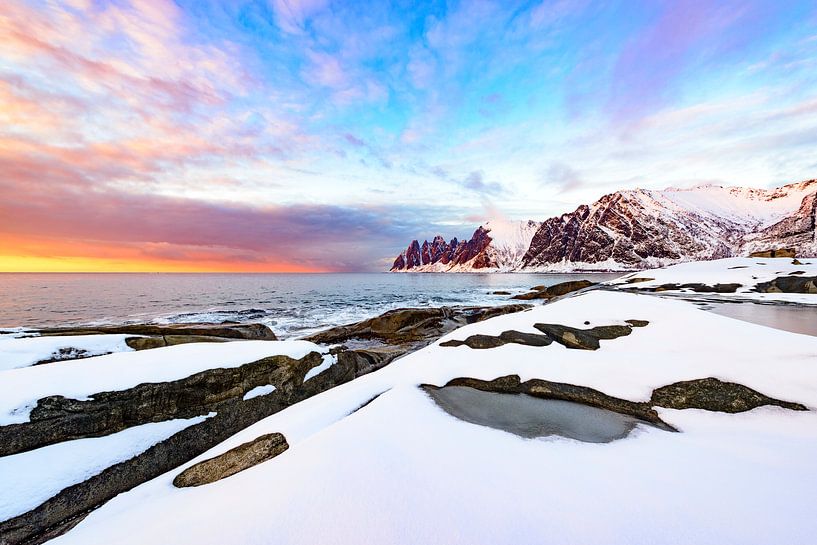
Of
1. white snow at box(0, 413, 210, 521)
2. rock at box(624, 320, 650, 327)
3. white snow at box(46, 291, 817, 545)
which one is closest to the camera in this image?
white snow at box(46, 291, 817, 545)

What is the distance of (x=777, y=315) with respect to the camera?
721 inches

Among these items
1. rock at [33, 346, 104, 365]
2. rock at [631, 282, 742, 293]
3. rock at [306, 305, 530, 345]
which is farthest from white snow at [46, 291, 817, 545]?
rock at [631, 282, 742, 293]

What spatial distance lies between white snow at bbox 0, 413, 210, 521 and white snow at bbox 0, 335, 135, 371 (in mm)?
4306

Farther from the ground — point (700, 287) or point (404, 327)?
point (700, 287)

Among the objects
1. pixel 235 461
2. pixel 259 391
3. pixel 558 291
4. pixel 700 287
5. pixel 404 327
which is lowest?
pixel 404 327

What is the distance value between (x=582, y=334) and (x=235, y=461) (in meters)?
8.79

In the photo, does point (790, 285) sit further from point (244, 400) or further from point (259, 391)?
point (244, 400)

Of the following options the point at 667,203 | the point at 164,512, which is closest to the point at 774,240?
the point at 667,203

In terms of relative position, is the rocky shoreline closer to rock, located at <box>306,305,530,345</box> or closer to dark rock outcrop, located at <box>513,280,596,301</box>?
rock, located at <box>306,305,530,345</box>

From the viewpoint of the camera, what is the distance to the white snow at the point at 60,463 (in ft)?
16.2

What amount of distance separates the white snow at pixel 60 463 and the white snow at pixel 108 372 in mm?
818


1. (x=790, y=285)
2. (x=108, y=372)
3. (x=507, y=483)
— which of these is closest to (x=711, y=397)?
(x=507, y=483)

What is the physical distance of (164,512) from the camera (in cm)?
366

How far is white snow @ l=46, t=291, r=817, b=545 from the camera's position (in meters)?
2.77
